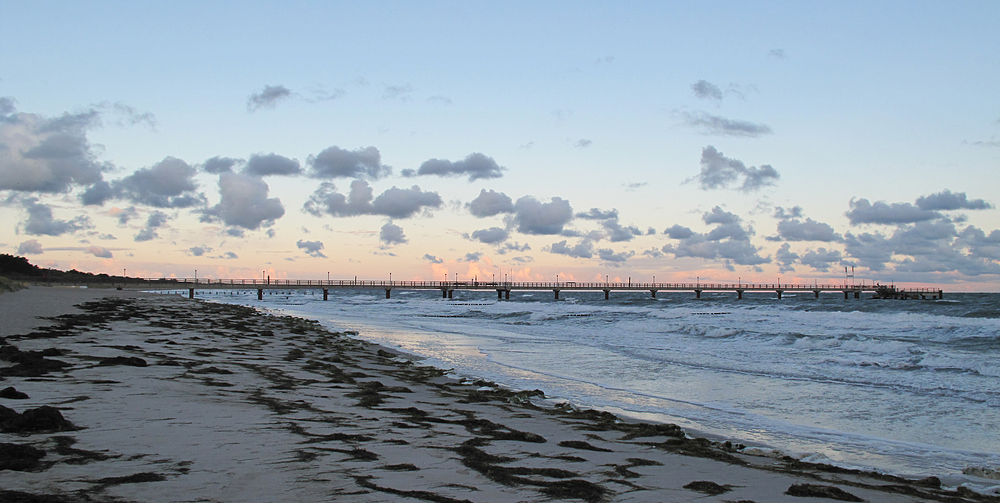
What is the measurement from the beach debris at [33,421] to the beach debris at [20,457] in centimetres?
60

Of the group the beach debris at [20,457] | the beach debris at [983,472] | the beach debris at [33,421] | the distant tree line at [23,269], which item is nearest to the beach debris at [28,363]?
the beach debris at [33,421]

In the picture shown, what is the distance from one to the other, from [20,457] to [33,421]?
113 centimetres

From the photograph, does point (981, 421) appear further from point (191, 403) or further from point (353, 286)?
point (353, 286)

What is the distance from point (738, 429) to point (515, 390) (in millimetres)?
4356

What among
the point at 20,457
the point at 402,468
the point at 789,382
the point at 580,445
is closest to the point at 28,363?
the point at 20,457

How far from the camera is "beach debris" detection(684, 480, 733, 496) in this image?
5109mm

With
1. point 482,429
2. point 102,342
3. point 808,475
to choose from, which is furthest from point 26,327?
point 808,475

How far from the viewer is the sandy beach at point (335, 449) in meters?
4.39

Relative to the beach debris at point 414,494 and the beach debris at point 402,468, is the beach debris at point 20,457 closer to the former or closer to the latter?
the beach debris at point 414,494

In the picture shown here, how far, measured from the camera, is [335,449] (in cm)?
565

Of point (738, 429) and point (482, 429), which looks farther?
point (738, 429)

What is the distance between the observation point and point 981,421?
10.0 meters

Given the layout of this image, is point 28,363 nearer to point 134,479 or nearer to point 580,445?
point 134,479

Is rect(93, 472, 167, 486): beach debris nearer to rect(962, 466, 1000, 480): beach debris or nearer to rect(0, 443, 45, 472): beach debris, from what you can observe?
rect(0, 443, 45, 472): beach debris
